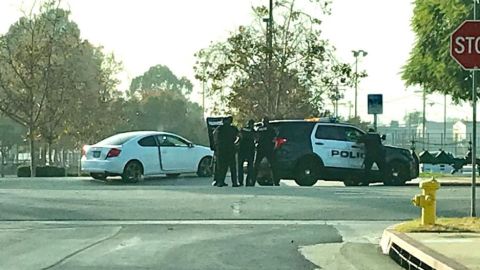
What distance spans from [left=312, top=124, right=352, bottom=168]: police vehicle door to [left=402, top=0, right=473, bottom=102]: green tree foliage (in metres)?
6.82

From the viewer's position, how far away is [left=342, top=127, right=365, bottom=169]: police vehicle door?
26.3m

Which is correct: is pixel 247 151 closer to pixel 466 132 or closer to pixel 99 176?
pixel 99 176

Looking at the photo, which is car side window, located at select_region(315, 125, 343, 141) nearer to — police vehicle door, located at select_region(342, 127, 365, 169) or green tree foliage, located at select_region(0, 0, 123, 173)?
police vehicle door, located at select_region(342, 127, 365, 169)

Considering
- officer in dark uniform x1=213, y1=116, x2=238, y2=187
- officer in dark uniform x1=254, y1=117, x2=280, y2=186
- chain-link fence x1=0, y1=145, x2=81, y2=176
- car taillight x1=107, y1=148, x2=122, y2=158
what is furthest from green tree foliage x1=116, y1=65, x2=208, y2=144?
officer in dark uniform x1=213, y1=116, x2=238, y2=187

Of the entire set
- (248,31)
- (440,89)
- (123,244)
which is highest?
(248,31)

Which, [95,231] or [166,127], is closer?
[95,231]

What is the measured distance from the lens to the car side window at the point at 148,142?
1067 inches

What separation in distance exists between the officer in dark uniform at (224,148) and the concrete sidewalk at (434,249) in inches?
394

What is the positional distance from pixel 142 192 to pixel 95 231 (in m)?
5.90

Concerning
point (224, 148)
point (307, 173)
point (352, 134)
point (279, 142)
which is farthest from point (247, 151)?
point (352, 134)

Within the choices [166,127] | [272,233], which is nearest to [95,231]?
[272,233]

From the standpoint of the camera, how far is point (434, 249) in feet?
39.2

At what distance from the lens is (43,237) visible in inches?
582

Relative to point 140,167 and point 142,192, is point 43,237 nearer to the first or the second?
point 142,192
